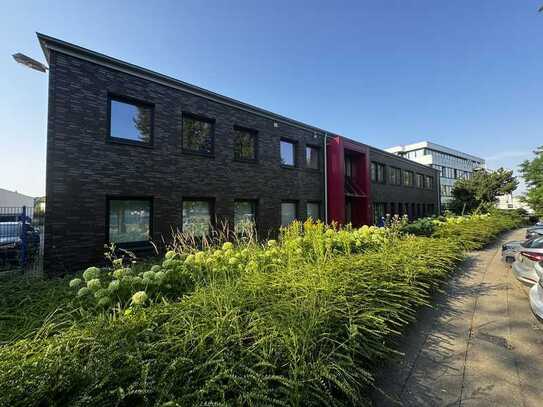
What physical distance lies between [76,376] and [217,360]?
2.88 ft

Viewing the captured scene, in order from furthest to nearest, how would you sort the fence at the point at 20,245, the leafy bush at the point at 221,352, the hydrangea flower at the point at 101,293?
the fence at the point at 20,245 → the hydrangea flower at the point at 101,293 → the leafy bush at the point at 221,352

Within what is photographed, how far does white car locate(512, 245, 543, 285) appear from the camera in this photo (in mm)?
5078

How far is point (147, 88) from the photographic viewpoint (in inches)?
360

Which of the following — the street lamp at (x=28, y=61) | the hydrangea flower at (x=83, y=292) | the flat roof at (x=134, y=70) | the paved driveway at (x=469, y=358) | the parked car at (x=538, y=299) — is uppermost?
the flat roof at (x=134, y=70)

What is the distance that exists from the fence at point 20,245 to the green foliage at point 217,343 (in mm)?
6381

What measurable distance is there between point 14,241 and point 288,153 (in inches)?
457

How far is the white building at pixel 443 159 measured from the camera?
168 ft

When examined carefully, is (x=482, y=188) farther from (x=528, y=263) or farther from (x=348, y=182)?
(x=528, y=263)

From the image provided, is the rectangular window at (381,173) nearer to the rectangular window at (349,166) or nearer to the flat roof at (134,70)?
the rectangular window at (349,166)

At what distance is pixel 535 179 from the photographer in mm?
18078

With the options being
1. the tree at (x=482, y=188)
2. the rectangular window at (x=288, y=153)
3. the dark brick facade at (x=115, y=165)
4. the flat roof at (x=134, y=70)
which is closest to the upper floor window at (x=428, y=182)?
the tree at (x=482, y=188)

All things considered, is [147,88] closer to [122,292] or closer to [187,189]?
[187,189]

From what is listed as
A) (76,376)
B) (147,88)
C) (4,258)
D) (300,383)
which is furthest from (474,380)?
(4,258)

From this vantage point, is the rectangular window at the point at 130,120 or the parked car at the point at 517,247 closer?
the parked car at the point at 517,247
